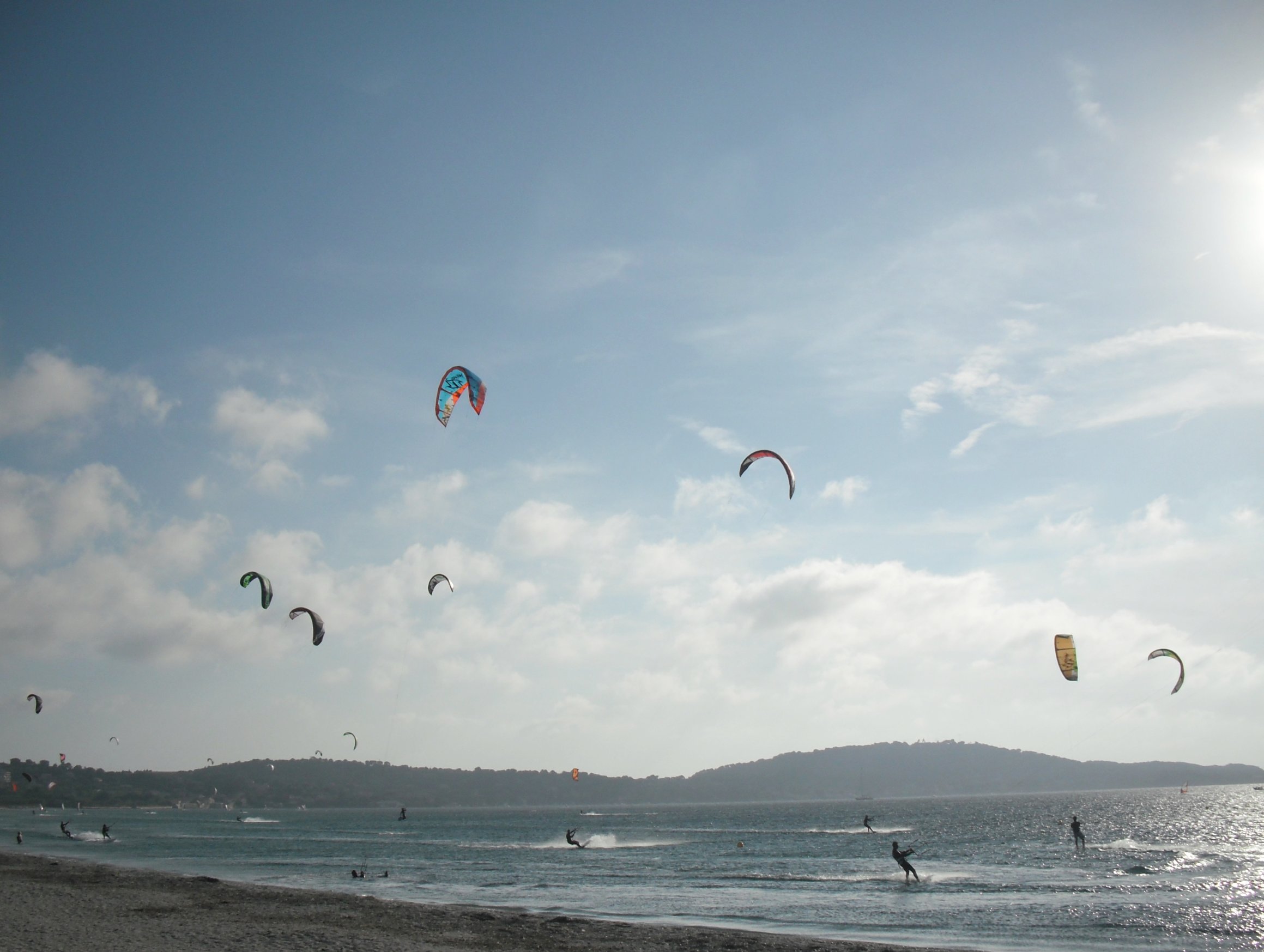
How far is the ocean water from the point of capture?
17.5m

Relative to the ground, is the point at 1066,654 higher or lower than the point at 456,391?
lower

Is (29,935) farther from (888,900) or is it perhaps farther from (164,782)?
(164,782)

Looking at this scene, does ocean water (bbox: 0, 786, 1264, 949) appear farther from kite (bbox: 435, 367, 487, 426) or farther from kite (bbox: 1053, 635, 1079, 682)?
kite (bbox: 435, 367, 487, 426)

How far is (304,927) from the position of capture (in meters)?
16.4

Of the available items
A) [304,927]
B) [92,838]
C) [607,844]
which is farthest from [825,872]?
[92,838]

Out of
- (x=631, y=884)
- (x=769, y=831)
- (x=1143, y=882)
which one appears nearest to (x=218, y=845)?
(x=631, y=884)

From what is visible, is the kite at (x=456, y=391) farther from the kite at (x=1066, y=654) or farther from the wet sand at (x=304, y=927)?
the kite at (x=1066, y=654)

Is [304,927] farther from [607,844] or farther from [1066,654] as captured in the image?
[607,844]

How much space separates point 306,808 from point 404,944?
659 feet

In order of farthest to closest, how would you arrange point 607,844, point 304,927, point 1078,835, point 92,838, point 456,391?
point 92,838
point 607,844
point 1078,835
point 456,391
point 304,927

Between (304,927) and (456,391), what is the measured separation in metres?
11.9

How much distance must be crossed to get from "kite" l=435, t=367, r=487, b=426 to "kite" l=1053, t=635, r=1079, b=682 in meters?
16.8

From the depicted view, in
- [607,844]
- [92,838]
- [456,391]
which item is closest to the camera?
[456,391]

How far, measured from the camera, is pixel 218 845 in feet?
158
